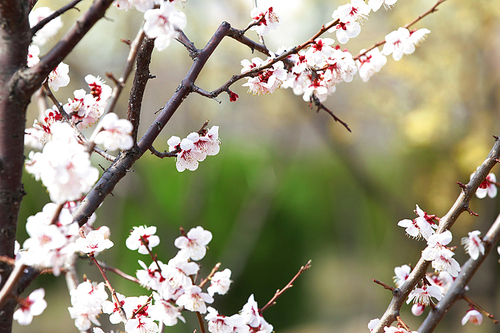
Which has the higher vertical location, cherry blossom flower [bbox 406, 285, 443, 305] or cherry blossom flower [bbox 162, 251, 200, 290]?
cherry blossom flower [bbox 406, 285, 443, 305]

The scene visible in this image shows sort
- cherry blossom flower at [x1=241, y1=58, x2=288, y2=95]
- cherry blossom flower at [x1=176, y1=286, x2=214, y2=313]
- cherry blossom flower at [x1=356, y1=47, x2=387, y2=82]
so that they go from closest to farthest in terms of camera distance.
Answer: cherry blossom flower at [x1=176, y1=286, x2=214, y2=313] < cherry blossom flower at [x1=241, y1=58, x2=288, y2=95] < cherry blossom flower at [x1=356, y1=47, x2=387, y2=82]

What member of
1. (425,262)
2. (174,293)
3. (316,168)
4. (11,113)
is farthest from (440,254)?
(316,168)

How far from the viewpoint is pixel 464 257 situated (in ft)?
9.53

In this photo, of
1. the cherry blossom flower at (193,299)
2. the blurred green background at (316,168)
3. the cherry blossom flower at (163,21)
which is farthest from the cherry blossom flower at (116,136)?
the blurred green background at (316,168)

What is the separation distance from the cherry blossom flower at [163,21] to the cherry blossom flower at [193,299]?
1.15ft

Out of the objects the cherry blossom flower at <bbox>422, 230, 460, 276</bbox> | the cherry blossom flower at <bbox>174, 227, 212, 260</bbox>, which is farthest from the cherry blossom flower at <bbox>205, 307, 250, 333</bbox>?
the cherry blossom flower at <bbox>422, 230, 460, 276</bbox>

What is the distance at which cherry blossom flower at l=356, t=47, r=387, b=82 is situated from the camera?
863 mm

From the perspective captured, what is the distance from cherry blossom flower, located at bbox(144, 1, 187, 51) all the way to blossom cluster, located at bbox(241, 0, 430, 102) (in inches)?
10.3

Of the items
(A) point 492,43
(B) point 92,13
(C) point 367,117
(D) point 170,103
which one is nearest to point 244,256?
(C) point 367,117

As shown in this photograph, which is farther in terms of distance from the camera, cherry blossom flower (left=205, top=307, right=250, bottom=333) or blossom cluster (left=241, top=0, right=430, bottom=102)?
blossom cluster (left=241, top=0, right=430, bottom=102)

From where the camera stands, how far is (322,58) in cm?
77

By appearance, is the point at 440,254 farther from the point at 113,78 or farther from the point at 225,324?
the point at 113,78

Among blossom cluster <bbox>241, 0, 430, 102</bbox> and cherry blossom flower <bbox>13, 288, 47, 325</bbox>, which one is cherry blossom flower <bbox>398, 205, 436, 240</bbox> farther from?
cherry blossom flower <bbox>13, 288, 47, 325</bbox>

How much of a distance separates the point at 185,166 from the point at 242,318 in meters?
0.28
